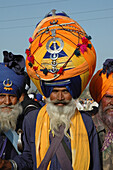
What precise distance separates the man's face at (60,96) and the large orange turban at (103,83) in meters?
0.83

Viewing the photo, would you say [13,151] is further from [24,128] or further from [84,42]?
[84,42]

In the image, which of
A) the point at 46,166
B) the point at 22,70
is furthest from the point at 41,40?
the point at 46,166

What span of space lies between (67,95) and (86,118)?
453 millimetres

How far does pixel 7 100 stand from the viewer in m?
4.27

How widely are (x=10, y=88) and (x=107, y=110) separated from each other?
5.19 ft

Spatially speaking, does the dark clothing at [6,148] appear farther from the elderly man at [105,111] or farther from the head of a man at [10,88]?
the elderly man at [105,111]

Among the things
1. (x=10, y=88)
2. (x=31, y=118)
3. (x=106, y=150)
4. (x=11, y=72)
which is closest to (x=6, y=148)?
(x=31, y=118)

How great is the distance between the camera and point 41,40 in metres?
3.77

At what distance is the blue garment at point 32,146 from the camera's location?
3.70m

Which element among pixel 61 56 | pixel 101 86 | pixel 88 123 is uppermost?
pixel 61 56

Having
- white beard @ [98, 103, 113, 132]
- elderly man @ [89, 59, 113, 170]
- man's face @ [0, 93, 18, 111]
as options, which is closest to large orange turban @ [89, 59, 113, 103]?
elderly man @ [89, 59, 113, 170]

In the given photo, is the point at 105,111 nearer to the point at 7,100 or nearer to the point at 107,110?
the point at 107,110

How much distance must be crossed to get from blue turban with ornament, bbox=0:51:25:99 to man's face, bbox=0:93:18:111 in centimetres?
6

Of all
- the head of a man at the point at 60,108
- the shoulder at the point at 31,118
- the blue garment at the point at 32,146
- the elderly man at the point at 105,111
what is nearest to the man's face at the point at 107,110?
the elderly man at the point at 105,111
